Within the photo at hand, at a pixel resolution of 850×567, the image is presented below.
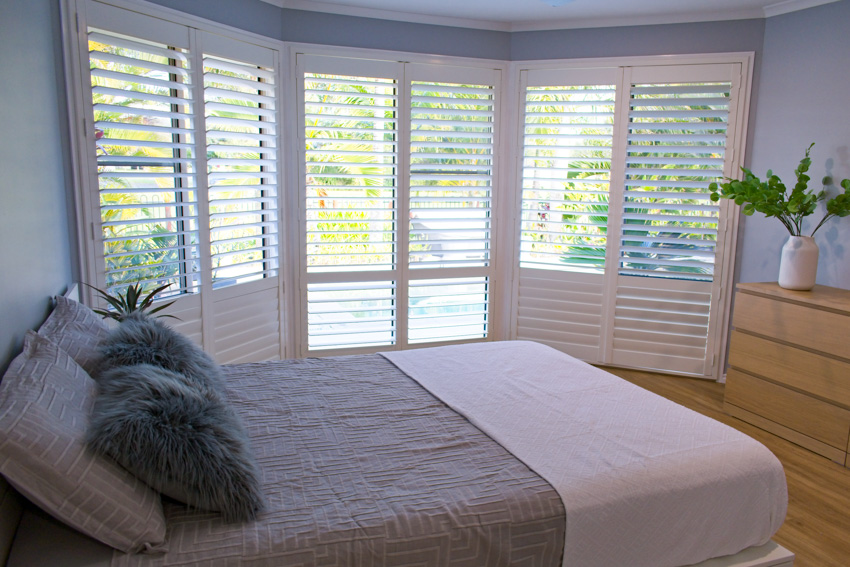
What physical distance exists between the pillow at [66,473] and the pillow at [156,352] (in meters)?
0.38

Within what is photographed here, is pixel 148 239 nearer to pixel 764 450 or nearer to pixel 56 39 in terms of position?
pixel 56 39

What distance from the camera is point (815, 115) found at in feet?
12.1

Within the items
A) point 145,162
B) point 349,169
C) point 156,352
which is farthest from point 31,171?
point 349,169

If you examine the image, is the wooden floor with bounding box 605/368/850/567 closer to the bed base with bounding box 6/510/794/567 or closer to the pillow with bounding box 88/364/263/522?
the pillow with bounding box 88/364/263/522

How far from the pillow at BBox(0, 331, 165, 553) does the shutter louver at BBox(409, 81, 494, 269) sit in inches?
126

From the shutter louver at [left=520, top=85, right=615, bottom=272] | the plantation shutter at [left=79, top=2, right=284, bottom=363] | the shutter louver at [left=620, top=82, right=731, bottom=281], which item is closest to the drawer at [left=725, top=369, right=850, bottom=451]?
the shutter louver at [left=620, top=82, right=731, bottom=281]

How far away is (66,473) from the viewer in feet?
4.22

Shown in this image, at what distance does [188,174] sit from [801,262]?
346cm

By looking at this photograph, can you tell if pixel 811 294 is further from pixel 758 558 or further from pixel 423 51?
pixel 423 51

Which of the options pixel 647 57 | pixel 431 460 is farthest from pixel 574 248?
pixel 431 460

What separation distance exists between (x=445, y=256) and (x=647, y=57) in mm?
1983

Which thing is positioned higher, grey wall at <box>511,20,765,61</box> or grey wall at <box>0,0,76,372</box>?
grey wall at <box>511,20,765,61</box>

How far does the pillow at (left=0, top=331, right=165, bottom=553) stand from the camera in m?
1.25

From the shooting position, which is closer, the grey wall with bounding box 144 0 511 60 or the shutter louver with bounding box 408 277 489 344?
the grey wall with bounding box 144 0 511 60
